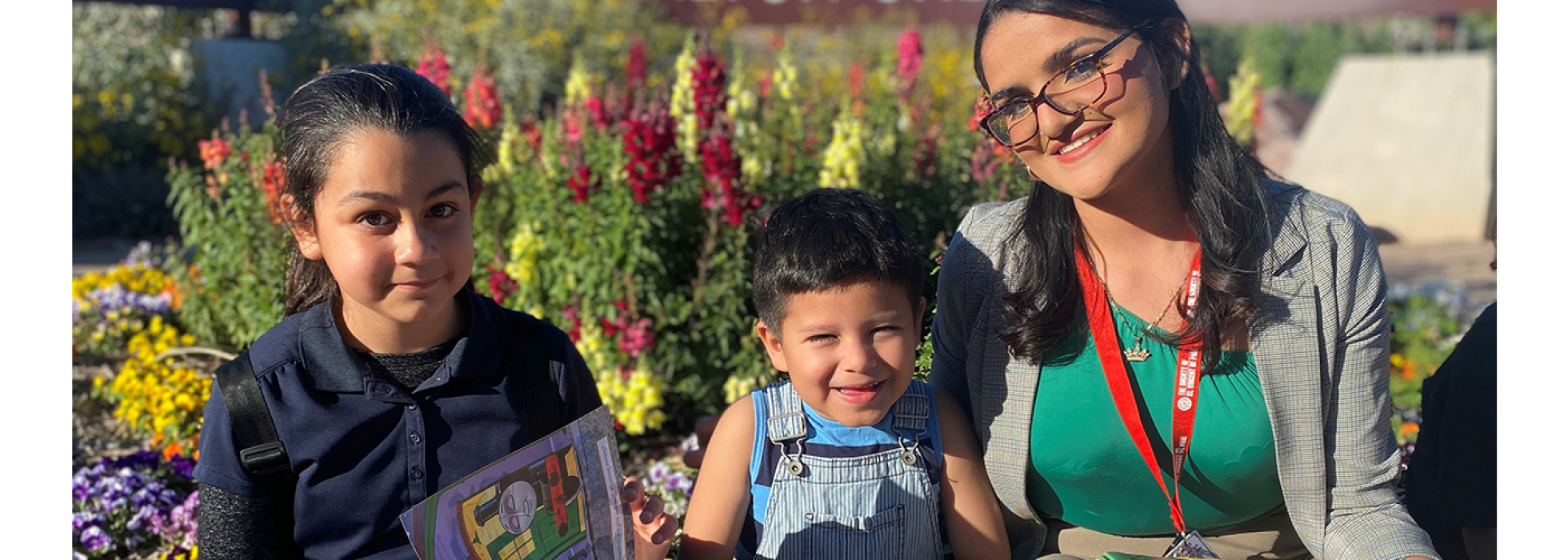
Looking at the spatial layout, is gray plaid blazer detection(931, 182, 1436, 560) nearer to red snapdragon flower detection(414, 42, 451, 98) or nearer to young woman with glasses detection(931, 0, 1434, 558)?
young woman with glasses detection(931, 0, 1434, 558)

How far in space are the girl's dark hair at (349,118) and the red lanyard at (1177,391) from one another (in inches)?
43.5

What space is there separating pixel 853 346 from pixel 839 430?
0.63 ft

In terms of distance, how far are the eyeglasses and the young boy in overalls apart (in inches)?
9.5

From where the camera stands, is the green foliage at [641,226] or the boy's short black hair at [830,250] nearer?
the boy's short black hair at [830,250]

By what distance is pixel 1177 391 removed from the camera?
6.27ft

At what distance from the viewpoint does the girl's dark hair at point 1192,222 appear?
1.83 m

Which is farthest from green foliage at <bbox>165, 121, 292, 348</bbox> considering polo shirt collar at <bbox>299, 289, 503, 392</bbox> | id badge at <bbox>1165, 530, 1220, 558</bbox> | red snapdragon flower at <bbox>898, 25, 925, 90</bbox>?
id badge at <bbox>1165, 530, 1220, 558</bbox>

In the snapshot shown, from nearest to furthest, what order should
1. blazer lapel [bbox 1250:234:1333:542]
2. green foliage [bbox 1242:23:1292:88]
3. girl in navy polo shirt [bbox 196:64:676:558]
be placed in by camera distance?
girl in navy polo shirt [bbox 196:64:676:558] < blazer lapel [bbox 1250:234:1333:542] < green foliage [bbox 1242:23:1292:88]

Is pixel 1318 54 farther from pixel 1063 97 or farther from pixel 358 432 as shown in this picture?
pixel 358 432

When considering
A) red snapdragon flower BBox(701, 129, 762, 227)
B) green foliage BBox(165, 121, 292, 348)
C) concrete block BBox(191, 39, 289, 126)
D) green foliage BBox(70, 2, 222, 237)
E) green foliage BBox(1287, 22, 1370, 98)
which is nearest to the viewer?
red snapdragon flower BBox(701, 129, 762, 227)

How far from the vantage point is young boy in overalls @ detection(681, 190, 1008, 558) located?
1.80 metres

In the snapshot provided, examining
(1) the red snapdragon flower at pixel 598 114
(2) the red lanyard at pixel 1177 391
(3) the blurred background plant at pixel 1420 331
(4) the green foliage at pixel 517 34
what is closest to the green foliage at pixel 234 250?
(1) the red snapdragon flower at pixel 598 114

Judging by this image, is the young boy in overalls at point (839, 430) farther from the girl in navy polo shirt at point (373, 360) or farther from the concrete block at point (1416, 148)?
the concrete block at point (1416, 148)
